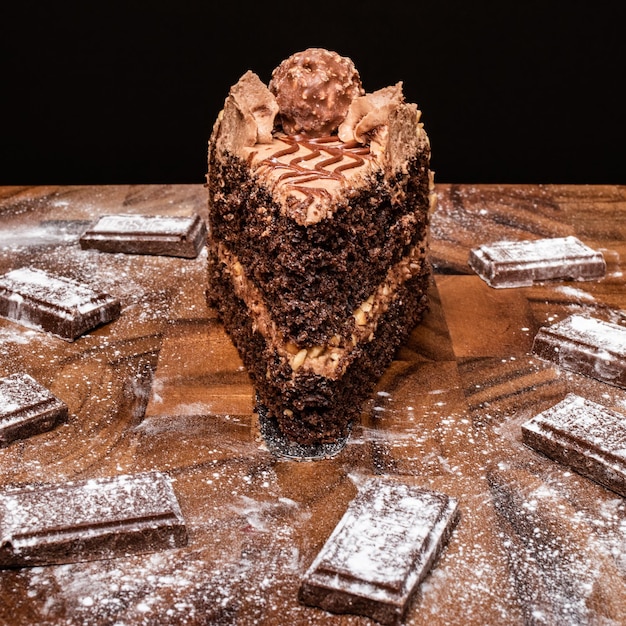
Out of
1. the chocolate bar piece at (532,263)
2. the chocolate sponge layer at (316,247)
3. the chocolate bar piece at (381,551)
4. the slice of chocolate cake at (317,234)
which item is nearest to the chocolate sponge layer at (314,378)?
the slice of chocolate cake at (317,234)

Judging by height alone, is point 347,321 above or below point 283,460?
above

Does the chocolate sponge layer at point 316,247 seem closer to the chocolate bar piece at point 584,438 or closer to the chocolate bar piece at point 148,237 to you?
the chocolate bar piece at point 584,438

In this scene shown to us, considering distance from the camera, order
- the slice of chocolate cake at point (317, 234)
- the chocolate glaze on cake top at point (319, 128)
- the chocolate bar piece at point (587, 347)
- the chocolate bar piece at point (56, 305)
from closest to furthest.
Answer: the slice of chocolate cake at point (317, 234) < the chocolate glaze on cake top at point (319, 128) < the chocolate bar piece at point (587, 347) < the chocolate bar piece at point (56, 305)

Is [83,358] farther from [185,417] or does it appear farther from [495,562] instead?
[495,562]

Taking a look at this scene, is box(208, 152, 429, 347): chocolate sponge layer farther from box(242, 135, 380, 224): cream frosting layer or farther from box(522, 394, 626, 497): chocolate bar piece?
box(522, 394, 626, 497): chocolate bar piece

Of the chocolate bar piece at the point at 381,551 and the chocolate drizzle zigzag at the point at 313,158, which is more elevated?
the chocolate drizzle zigzag at the point at 313,158

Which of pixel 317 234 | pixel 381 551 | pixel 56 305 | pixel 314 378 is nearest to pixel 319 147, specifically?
pixel 317 234

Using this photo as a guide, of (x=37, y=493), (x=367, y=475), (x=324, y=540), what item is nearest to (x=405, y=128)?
(x=367, y=475)

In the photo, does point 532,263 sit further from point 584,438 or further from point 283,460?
point 283,460

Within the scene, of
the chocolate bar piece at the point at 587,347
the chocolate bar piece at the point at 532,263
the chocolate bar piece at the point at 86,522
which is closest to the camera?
the chocolate bar piece at the point at 86,522
